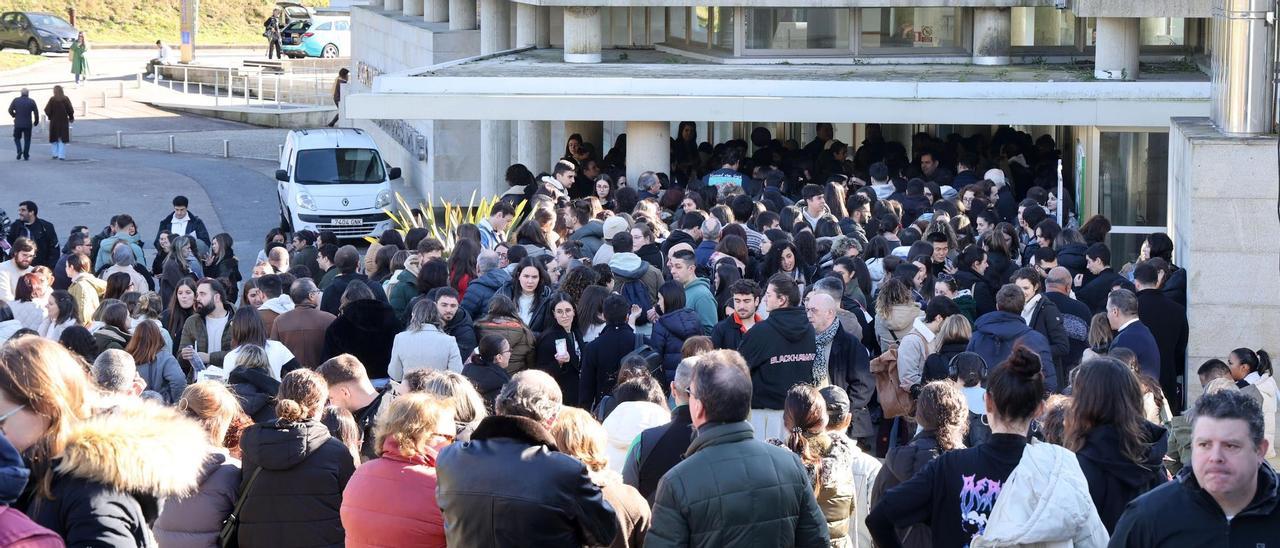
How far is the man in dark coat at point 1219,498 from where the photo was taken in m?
4.96

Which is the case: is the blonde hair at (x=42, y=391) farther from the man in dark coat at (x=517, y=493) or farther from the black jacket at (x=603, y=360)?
the black jacket at (x=603, y=360)

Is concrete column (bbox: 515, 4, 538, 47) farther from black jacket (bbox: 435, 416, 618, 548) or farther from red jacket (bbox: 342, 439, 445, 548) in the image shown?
black jacket (bbox: 435, 416, 618, 548)

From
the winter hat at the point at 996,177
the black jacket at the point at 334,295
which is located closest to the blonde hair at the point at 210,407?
the black jacket at the point at 334,295

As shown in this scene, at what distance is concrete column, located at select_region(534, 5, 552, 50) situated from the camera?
83.7 ft

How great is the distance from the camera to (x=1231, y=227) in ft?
38.8

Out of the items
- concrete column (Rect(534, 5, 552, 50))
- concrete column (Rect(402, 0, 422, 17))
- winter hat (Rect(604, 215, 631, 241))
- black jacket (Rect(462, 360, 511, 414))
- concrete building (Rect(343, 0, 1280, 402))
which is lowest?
black jacket (Rect(462, 360, 511, 414))

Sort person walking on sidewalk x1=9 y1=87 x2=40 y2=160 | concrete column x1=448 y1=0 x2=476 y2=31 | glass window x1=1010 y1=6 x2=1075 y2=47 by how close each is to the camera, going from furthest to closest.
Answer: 1. person walking on sidewalk x1=9 y1=87 x2=40 y2=160
2. concrete column x1=448 y1=0 x2=476 y2=31
3. glass window x1=1010 y1=6 x2=1075 y2=47

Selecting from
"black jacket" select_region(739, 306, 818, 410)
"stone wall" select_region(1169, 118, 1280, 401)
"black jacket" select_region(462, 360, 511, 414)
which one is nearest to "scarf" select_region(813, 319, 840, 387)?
"black jacket" select_region(739, 306, 818, 410)

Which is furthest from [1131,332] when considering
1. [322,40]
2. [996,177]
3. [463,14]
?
[322,40]

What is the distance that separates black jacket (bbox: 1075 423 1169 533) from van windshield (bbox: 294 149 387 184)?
60.6ft

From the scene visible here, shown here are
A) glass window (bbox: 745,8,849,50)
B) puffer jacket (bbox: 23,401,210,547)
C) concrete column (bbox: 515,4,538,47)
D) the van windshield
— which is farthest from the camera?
concrete column (bbox: 515,4,538,47)

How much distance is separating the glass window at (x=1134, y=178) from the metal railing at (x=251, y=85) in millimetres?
27647

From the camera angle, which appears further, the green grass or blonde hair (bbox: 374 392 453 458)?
the green grass

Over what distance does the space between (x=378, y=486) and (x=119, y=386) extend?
2125 mm
